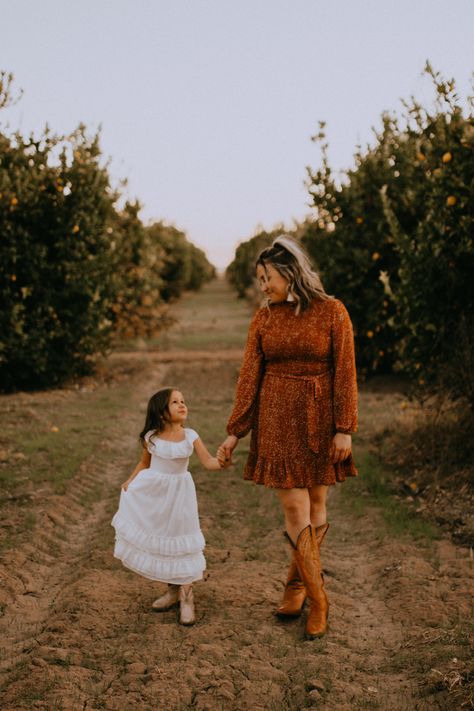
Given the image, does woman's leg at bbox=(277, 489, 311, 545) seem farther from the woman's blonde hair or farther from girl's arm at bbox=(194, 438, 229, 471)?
the woman's blonde hair

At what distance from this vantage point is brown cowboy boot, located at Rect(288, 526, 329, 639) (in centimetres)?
412

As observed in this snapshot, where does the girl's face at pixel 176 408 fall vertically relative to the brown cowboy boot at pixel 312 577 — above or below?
above

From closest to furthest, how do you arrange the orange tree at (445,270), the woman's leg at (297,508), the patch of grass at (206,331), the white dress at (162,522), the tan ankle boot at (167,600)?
1. the woman's leg at (297,508)
2. the white dress at (162,522)
3. the tan ankle boot at (167,600)
4. the orange tree at (445,270)
5. the patch of grass at (206,331)

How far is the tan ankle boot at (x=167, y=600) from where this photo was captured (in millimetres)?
4504

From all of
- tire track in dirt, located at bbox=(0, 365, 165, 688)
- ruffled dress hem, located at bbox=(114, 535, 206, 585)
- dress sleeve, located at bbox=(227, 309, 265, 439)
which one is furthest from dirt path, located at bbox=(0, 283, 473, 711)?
dress sleeve, located at bbox=(227, 309, 265, 439)

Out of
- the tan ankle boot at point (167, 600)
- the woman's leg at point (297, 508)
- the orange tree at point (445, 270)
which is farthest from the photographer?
the orange tree at point (445, 270)

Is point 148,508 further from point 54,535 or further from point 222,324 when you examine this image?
point 222,324

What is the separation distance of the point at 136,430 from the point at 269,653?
252 inches

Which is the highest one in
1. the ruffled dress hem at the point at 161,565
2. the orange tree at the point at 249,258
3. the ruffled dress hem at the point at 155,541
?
the orange tree at the point at 249,258

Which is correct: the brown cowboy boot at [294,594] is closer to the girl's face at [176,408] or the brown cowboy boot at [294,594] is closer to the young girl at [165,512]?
the young girl at [165,512]

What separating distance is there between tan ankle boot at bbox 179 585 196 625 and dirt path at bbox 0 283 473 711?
68 mm

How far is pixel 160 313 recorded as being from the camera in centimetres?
1967

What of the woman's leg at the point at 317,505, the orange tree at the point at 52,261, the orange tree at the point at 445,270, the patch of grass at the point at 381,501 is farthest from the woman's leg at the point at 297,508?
the orange tree at the point at 52,261

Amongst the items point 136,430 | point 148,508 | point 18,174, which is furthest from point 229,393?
point 148,508
